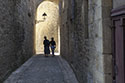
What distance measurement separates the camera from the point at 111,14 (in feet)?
10.1

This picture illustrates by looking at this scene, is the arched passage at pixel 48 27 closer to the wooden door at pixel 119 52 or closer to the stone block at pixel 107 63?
A: the stone block at pixel 107 63

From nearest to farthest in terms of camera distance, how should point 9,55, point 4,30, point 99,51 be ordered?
point 99,51
point 4,30
point 9,55

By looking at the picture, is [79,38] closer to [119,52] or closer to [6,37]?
[6,37]

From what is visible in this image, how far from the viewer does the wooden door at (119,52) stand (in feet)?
8.90

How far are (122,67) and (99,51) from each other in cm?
66

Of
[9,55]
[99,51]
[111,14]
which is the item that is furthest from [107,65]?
[9,55]

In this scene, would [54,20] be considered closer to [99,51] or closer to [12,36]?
[12,36]

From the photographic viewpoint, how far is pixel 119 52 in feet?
9.23

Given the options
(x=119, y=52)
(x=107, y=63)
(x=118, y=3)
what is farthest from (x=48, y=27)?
(x=119, y=52)

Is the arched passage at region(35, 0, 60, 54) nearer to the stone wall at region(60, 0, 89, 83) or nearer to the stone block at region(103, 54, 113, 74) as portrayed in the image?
the stone wall at region(60, 0, 89, 83)

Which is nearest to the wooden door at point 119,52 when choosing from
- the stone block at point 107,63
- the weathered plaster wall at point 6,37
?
the stone block at point 107,63

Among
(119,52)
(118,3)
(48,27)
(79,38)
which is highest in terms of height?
(48,27)

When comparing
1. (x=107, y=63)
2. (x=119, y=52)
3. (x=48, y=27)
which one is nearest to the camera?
(x=119, y=52)

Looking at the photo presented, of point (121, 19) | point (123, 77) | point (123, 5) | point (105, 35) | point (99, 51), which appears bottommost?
point (123, 77)
